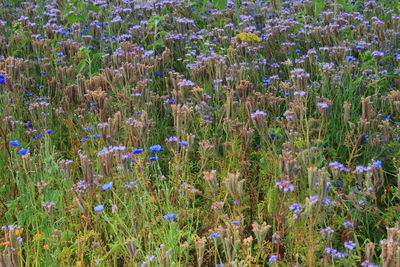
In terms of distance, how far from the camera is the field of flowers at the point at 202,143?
2.75 meters

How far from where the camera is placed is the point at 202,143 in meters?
3.16

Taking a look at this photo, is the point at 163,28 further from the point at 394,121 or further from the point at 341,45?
the point at 394,121

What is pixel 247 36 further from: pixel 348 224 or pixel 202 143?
pixel 348 224

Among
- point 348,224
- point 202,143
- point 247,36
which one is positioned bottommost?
point 348,224

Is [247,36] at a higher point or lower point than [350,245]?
higher

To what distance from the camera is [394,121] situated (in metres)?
4.07

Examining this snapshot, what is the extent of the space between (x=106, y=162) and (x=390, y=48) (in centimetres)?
317

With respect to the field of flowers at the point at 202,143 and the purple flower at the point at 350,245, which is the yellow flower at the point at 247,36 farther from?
the purple flower at the point at 350,245

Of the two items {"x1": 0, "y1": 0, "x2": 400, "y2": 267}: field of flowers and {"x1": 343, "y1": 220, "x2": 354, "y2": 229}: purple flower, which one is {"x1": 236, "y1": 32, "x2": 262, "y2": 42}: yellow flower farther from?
{"x1": 343, "y1": 220, "x2": 354, "y2": 229}: purple flower

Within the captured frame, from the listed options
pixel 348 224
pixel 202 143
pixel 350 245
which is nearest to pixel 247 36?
pixel 202 143

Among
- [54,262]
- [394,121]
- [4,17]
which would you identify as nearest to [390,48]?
[394,121]

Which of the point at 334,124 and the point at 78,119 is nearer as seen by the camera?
the point at 334,124

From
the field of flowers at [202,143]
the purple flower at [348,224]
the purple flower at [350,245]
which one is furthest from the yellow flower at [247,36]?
the purple flower at [350,245]

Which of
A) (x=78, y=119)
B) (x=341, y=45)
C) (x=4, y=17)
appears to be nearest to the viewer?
(x=78, y=119)
